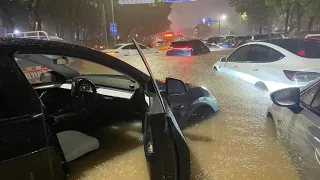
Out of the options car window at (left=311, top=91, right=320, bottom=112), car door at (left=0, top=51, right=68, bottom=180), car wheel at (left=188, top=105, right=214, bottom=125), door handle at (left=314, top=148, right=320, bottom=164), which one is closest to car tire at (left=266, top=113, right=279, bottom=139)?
car wheel at (left=188, top=105, right=214, bottom=125)

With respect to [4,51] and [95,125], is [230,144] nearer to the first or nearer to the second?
[95,125]

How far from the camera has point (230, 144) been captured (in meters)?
3.93

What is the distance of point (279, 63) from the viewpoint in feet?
18.5

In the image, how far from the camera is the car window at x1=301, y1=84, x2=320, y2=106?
2.60 metres

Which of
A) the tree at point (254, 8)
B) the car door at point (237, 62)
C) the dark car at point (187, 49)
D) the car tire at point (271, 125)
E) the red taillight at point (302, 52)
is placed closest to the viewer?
the car tire at point (271, 125)

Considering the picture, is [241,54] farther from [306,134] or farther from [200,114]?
[306,134]

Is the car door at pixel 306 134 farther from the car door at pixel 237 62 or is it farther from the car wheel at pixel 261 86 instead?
the car door at pixel 237 62

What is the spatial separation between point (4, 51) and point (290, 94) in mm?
2213

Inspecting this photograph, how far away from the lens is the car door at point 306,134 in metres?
1.93

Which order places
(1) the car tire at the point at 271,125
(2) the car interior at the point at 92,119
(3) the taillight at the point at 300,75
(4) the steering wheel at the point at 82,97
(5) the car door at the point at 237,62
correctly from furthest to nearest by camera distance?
(5) the car door at the point at 237,62, (3) the taillight at the point at 300,75, (1) the car tire at the point at 271,125, (4) the steering wheel at the point at 82,97, (2) the car interior at the point at 92,119

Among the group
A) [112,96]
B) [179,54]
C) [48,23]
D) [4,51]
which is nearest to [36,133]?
[4,51]

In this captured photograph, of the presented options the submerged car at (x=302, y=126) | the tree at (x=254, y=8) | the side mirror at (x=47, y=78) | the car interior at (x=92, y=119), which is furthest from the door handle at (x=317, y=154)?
the tree at (x=254, y=8)

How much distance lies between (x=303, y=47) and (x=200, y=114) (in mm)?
2943

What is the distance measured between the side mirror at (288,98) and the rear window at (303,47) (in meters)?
3.16
